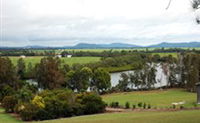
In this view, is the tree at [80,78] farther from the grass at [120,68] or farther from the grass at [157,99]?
the grass at [120,68]

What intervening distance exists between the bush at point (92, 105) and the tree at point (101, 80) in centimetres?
2571

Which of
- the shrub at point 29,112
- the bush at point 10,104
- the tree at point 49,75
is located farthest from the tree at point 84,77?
the shrub at point 29,112

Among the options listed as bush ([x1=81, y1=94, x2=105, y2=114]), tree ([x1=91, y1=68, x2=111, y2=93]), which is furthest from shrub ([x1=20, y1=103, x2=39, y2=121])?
tree ([x1=91, y1=68, x2=111, y2=93])

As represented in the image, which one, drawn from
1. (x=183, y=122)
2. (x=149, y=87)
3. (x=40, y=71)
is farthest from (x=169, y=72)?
(x=183, y=122)

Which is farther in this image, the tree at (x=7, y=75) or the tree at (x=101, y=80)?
the tree at (x=101, y=80)

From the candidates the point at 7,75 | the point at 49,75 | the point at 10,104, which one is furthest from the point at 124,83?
the point at 10,104

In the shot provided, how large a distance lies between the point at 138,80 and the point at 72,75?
43.4 feet

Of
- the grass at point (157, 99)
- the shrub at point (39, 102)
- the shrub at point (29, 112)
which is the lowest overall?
the grass at point (157, 99)

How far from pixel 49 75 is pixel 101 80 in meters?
9.55

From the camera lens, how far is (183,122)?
16.7m

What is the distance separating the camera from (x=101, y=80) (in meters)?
62.3

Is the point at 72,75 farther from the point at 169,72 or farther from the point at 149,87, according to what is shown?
the point at 169,72

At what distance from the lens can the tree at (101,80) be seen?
204 feet

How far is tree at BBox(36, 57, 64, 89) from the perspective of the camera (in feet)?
199
